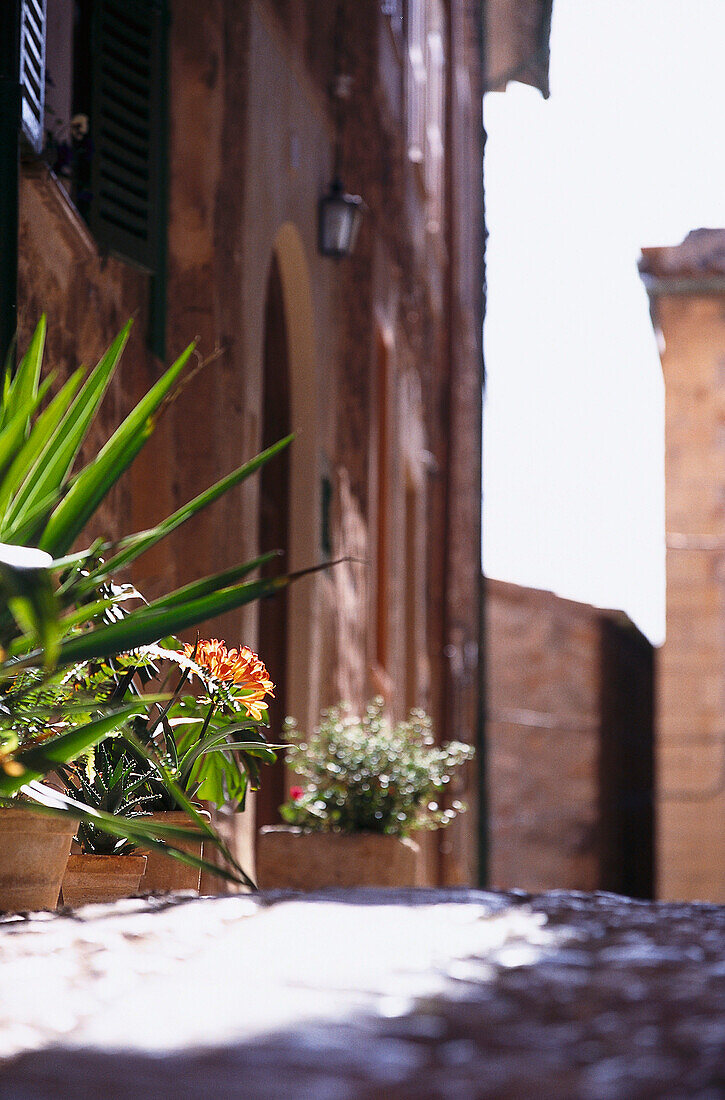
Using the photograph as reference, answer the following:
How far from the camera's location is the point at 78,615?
2.01m

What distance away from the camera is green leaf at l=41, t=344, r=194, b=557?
2.05 metres

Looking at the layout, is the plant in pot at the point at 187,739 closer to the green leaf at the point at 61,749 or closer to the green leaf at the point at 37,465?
the green leaf at the point at 37,465

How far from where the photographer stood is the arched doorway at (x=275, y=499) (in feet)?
20.9

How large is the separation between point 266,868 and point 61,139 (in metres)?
2.30

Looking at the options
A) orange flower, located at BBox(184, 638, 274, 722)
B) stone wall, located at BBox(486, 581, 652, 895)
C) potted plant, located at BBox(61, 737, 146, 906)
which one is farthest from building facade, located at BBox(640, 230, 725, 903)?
potted plant, located at BBox(61, 737, 146, 906)

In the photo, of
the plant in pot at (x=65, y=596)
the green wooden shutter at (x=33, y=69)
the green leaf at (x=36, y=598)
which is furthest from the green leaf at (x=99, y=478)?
the green wooden shutter at (x=33, y=69)

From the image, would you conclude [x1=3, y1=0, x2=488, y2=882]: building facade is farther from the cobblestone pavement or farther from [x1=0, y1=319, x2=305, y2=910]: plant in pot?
the cobblestone pavement

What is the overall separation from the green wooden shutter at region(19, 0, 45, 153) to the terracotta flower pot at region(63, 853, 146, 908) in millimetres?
1760

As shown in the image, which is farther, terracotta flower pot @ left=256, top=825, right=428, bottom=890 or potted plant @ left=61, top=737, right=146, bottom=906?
terracotta flower pot @ left=256, top=825, right=428, bottom=890

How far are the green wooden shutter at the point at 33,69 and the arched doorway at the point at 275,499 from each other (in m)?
2.81

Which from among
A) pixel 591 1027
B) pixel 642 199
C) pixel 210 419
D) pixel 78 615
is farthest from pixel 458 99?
pixel 591 1027

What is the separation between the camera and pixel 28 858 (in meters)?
2.05

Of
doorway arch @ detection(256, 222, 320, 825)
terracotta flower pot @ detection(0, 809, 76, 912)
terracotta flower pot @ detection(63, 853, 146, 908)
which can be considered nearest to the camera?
terracotta flower pot @ detection(0, 809, 76, 912)

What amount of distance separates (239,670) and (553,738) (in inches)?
369
